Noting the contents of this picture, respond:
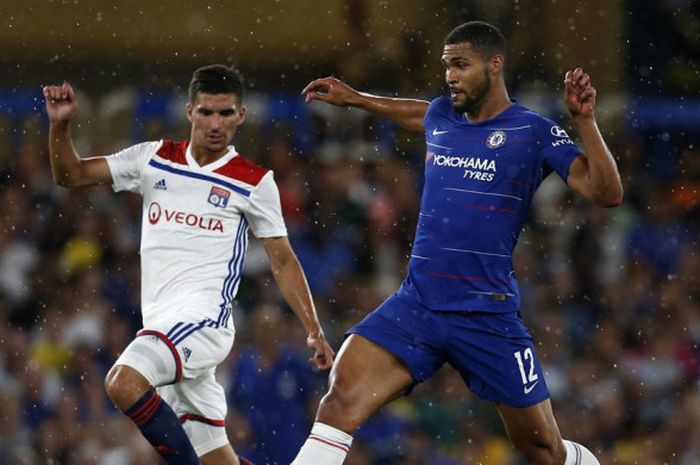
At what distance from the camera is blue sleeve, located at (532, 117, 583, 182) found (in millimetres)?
6340

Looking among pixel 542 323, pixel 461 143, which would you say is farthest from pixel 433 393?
pixel 461 143

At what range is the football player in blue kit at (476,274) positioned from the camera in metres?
6.41

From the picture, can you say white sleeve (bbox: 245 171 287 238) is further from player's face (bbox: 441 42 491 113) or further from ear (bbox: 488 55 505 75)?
ear (bbox: 488 55 505 75)

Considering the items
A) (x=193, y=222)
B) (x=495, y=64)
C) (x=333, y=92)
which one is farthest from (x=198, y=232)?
(x=495, y=64)

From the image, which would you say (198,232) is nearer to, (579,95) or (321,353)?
(321,353)

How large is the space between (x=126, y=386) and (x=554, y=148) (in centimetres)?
206

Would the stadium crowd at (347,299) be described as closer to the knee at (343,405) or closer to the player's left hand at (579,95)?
the knee at (343,405)

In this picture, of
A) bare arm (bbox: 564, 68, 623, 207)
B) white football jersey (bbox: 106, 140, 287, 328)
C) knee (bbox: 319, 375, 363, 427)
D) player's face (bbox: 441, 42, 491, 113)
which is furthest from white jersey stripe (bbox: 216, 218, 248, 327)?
bare arm (bbox: 564, 68, 623, 207)

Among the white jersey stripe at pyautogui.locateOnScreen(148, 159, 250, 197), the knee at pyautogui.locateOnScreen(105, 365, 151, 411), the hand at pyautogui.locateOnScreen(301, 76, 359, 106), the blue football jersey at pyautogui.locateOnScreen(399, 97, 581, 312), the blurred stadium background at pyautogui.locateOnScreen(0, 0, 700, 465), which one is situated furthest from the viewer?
the blurred stadium background at pyautogui.locateOnScreen(0, 0, 700, 465)

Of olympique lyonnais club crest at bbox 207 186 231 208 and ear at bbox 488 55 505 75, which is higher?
ear at bbox 488 55 505 75

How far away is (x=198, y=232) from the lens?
693 cm

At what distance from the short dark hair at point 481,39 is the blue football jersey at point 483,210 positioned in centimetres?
27

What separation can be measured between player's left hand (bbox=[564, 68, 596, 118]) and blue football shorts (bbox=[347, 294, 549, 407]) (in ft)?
3.24

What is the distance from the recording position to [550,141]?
6.46 meters
